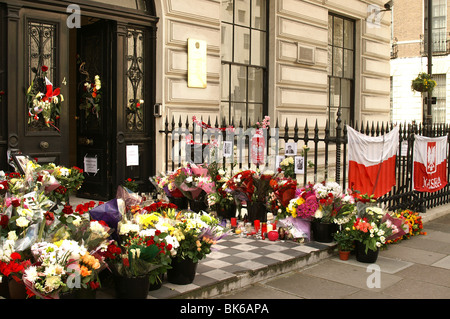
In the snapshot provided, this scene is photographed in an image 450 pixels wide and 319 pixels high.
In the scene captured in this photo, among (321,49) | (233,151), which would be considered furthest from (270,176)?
(321,49)

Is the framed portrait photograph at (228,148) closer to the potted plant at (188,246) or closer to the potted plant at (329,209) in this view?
the potted plant at (329,209)

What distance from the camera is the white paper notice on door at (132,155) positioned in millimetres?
8984

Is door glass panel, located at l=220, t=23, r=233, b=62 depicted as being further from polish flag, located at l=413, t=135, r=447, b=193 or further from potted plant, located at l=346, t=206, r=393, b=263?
potted plant, located at l=346, t=206, r=393, b=263

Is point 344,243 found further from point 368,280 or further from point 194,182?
point 194,182

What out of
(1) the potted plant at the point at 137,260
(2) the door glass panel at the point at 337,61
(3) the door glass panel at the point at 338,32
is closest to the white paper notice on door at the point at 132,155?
(1) the potted plant at the point at 137,260

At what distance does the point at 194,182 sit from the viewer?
7098 mm

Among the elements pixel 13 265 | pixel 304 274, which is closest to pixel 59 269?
pixel 13 265

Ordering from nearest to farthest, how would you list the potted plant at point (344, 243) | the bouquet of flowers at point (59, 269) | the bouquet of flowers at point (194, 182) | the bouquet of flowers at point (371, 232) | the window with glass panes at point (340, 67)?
1. the bouquet of flowers at point (59, 269)
2. the bouquet of flowers at point (371, 232)
3. the potted plant at point (344, 243)
4. the bouquet of flowers at point (194, 182)
5. the window with glass panes at point (340, 67)

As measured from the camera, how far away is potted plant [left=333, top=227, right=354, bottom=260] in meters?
6.25

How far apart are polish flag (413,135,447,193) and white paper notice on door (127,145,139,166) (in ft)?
16.2

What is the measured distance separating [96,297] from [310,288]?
213 cm

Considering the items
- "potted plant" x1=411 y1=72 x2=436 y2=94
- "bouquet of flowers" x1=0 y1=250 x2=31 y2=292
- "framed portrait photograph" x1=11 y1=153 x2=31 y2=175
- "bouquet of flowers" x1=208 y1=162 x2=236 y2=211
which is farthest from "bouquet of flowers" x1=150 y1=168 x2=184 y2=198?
"potted plant" x1=411 y1=72 x2=436 y2=94

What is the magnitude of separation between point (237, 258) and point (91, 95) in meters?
4.67

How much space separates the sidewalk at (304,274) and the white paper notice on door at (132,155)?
120 inches
